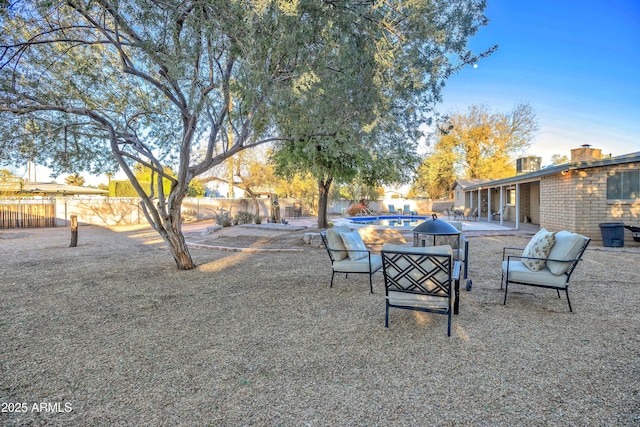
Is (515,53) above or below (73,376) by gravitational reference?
above

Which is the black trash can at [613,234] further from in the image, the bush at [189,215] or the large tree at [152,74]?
the bush at [189,215]

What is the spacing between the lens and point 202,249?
1021 cm

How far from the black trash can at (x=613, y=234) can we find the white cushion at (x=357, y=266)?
28.3 feet

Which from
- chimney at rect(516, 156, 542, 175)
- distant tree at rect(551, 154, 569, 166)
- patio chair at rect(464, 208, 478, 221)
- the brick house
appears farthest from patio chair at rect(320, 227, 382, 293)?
distant tree at rect(551, 154, 569, 166)

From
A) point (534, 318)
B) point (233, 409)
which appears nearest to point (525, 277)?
point (534, 318)

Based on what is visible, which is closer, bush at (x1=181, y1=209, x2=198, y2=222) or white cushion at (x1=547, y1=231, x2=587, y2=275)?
white cushion at (x1=547, y1=231, x2=587, y2=275)

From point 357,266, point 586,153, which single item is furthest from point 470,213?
point 357,266

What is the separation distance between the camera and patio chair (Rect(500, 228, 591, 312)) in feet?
13.6

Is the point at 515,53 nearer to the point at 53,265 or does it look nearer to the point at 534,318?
the point at 534,318

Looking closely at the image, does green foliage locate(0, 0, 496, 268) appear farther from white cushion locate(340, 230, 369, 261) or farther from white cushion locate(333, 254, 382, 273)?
white cushion locate(333, 254, 382, 273)

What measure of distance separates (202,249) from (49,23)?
645cm

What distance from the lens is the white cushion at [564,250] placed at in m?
4.11

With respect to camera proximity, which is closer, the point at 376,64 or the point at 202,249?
the point at 376,64

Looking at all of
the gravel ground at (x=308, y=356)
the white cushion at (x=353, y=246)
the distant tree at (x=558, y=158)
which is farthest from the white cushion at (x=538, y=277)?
the distant tree at (x=558, y=158)
